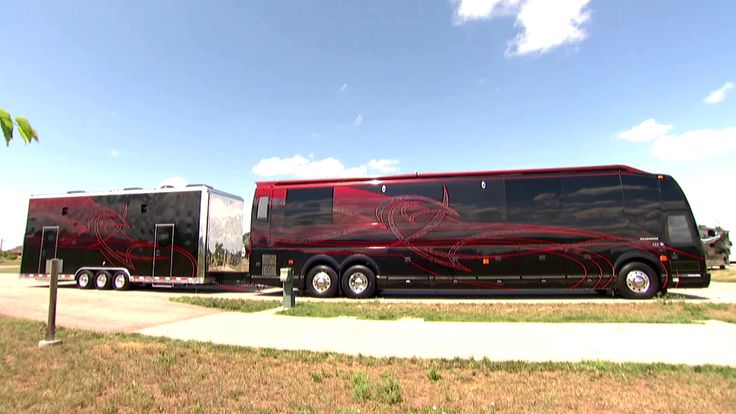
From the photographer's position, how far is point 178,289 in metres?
17.0

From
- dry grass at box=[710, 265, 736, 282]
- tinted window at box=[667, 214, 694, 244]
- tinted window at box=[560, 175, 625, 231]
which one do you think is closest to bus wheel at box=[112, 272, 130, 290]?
tinted window at box=[560, 175, 625, 231]

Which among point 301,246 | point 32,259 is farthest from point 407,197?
point 32,259

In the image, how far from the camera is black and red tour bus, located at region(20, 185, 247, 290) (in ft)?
48.2

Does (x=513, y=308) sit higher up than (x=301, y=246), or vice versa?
(x=301, y=246)

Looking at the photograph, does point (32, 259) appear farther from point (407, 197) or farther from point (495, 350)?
point (495, 350)

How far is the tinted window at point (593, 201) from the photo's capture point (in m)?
12.1

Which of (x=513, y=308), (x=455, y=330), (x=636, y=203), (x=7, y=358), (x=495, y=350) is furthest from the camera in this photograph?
(x=636, y=203)

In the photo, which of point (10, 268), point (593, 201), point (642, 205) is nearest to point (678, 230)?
point (642, 205)

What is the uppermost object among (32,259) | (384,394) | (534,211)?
(534,211)

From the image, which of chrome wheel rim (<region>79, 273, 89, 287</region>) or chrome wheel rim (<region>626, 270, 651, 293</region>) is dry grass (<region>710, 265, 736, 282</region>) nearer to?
chrome wheel rim (<region>626, 270, 651, 293</region>)

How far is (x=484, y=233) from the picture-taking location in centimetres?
1245

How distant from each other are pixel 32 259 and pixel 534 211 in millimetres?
18773

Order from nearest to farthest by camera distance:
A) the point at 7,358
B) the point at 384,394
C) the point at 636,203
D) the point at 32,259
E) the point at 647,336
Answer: the point at 384,394
the point at 7,358
the point at 647,336
the point at 636,203
the point at 32,259

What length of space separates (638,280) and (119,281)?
17.3m
